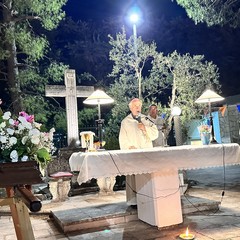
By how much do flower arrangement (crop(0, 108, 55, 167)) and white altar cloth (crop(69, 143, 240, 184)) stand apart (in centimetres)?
125

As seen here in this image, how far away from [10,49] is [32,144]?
26.4 feet

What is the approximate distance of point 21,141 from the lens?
2.00 m

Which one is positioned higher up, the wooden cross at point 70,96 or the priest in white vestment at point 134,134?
the wooden cross at point 70,96

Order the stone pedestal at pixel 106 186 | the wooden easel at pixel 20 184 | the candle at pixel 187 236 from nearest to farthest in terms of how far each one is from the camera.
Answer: the wooden easel at pixel 20 184
the candle at pixel 187 236
the stone pedestal at pixel 106 186

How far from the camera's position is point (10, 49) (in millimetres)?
9242

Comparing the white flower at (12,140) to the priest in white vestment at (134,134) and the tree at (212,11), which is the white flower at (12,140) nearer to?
the priest in white vestment at (134,134)

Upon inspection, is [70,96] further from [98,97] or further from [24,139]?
[24,139]

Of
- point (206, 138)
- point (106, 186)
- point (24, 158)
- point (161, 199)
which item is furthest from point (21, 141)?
point (106, 186)

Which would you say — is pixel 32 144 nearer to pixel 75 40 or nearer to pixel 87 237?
pixel 87 237

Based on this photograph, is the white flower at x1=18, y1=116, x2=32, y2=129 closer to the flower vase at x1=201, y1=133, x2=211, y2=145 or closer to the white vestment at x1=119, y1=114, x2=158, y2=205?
the white vestment at x1=119, y1=114, x2=158, y2=205

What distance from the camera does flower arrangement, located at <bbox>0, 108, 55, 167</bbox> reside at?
6.27 feet

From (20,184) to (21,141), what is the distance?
354mm

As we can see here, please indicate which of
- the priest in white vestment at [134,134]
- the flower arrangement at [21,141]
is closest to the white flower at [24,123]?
the flower arrangement at [21,141]

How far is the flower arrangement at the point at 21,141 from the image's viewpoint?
6.27 ft
